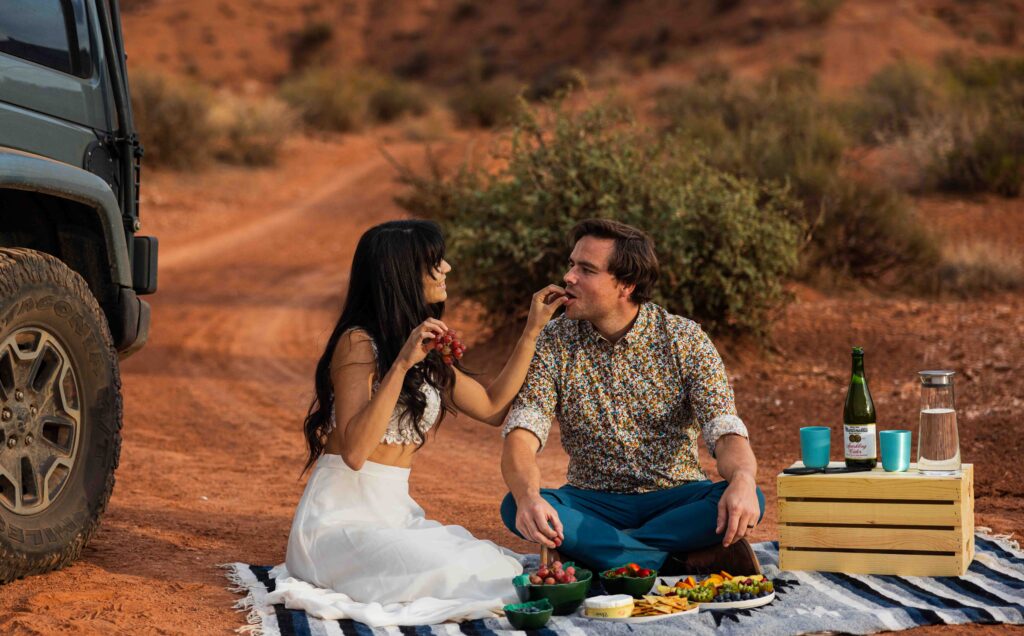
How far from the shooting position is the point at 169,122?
21172 mm

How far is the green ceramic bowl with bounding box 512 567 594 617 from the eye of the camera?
13.2 feet

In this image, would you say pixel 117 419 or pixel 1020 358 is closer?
pixel 117 419

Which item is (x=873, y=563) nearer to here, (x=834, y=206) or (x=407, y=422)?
(x=407, y=422)

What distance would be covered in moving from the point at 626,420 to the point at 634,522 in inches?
15.8

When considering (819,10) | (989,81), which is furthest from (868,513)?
(819,10)

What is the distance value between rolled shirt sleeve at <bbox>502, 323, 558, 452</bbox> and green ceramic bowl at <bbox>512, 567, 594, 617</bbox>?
647 millimetres

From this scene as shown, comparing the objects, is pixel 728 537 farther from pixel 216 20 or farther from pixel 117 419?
pixel 216 20

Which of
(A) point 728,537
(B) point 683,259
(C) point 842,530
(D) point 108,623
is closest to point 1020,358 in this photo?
(B) point 683,259

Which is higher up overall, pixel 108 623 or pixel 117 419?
pixel 117 419

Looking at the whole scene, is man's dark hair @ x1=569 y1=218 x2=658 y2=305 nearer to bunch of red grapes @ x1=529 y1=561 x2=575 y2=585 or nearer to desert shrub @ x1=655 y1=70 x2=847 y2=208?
bunch of red grapes @ x1=529 y1=561 x2=575 y2=585

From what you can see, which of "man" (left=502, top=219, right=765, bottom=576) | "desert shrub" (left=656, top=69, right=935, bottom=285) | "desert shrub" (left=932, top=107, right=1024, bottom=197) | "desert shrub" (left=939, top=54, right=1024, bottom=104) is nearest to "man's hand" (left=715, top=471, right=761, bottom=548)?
"man" (left=502, top=219, right=765, bottom=576)

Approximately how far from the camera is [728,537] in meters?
4.21

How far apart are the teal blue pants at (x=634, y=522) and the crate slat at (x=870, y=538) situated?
7.4 inches

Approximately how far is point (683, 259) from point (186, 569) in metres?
5.39
